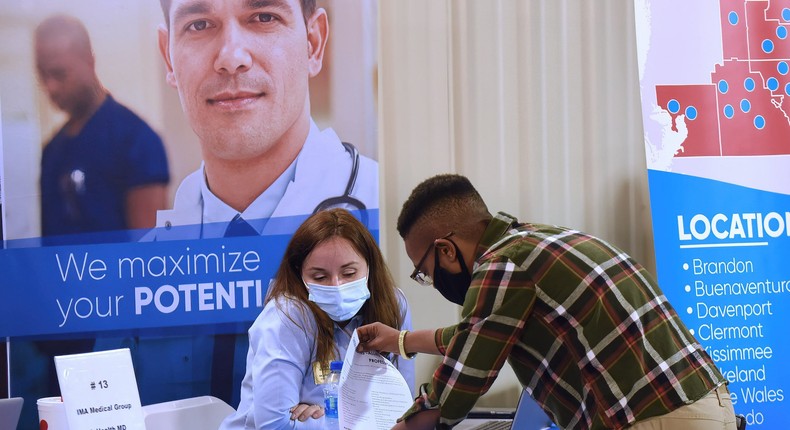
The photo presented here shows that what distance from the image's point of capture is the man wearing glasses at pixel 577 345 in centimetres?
174

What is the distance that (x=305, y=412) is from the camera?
2582 mm

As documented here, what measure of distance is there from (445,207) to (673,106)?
230cm

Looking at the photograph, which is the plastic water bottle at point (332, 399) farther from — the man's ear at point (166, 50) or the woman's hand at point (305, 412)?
the man's ear at point (166, 50)

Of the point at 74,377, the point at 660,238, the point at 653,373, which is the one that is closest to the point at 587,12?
the point at 660,238

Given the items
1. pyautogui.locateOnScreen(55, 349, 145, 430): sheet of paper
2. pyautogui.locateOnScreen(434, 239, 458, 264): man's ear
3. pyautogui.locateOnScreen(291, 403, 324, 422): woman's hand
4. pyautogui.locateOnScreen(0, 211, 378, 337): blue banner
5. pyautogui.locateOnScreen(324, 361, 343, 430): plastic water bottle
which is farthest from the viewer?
pyautogui.locateOnScreen(0, 211, 378, 337): blue banner

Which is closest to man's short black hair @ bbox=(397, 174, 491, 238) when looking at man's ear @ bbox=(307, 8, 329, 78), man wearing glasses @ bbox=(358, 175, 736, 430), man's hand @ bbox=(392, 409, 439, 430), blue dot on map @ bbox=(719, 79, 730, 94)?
man wearing glasses @ bbox=(358, 175, 736, 430)

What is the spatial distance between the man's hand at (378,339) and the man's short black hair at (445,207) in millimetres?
260

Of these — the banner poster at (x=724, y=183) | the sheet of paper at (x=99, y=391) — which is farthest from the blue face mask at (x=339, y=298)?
the banner poster at (x=724, y=183)

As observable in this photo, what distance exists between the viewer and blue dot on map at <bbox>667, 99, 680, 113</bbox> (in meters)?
3.89

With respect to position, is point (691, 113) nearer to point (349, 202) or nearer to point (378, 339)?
point (349, 202)

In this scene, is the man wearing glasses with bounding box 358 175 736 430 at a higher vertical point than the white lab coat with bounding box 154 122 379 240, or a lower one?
lower

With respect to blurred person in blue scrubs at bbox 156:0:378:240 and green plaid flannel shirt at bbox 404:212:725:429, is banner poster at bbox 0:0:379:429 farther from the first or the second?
green plaid flannel shirt at bbox 404:212:725:429

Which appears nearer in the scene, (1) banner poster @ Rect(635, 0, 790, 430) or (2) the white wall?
(1) banner poster @ Rect(635, 0, 790, 430)

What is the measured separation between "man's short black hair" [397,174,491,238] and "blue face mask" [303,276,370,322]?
2.92ft
